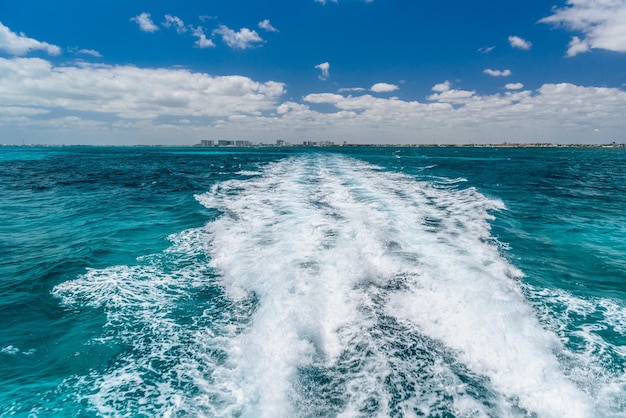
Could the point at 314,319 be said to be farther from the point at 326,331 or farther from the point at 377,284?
the point at 377,284

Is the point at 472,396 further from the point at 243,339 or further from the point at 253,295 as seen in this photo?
the point at 253,295

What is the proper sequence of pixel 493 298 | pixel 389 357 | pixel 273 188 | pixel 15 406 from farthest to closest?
pixel 273 188 < pixel 493 298 < pixel 389 357 < pixel 15 406

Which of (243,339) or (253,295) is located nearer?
(243,339)

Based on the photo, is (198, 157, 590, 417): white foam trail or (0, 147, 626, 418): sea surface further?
(198, 157, 590, 417): white foam trail

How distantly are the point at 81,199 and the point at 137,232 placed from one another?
1067 centimetres

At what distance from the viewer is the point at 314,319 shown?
664 centimetres

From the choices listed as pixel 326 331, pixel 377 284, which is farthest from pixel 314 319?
pixel 377 284

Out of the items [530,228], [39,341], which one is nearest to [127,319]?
[39,341]

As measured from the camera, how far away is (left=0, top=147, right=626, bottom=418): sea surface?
482cm

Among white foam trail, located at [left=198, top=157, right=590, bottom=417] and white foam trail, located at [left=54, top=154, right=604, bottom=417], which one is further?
white foam trail, located at [left=198, top=157, right=590, bottom=417]

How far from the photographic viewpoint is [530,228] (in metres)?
14.1

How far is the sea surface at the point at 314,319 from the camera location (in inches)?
190

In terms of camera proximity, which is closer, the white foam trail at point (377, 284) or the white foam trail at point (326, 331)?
the white foam trail at point (326, 331)

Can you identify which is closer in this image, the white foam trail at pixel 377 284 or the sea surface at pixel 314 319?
the sea surface at pixel 314 319
